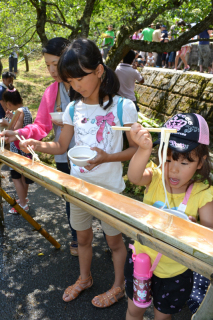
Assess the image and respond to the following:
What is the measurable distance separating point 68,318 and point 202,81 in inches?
231

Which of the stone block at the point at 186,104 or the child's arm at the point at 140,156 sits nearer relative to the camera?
the child's arm at the point at 140,156

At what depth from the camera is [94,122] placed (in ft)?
6.57

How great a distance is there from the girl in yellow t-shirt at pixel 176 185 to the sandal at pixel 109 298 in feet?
2.26

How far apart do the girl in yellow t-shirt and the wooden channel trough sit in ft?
0.90

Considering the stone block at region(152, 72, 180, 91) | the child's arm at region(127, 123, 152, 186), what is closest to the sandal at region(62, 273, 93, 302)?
the child's arm at region(127, 123, 152, 186)

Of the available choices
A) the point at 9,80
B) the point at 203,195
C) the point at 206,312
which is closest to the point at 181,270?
the point at 203,195

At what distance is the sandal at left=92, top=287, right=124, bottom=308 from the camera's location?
2.44 metres

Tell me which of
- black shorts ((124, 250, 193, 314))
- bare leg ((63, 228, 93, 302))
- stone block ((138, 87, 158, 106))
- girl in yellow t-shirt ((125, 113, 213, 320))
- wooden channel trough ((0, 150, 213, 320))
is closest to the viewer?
wooden channel trough ((0, 150, 213, 320))

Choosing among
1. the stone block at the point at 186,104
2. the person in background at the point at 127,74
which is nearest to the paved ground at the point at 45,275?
the person in background at the point at 127,74

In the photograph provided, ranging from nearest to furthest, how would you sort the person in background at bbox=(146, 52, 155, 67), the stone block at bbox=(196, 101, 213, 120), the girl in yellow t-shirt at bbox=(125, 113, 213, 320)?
the girl in yellow t-shirt at bbox=(125, 113, 213, 320) → the stone block at bbox=(196, 101, 213, 120) → the person in background at bbox=(146, 52, 155, 67)

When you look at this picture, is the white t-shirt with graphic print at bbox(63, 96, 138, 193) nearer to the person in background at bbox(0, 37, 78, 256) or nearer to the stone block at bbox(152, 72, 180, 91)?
the person in background at bbox(0, 37, 78, 256)

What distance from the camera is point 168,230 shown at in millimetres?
1157

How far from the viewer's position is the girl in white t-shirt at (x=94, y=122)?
6.00 ft

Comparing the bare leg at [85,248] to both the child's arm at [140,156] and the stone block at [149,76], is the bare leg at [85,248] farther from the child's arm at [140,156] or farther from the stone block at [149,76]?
the stone block at [149,76]
